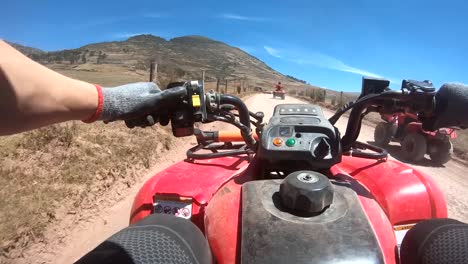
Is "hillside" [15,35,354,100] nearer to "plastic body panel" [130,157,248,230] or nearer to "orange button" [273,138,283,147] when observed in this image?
"plastic body panel" [130,157,248,230]

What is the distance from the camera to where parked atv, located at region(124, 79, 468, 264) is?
3.83 ft

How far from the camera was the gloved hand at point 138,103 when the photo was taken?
1390 millimetres

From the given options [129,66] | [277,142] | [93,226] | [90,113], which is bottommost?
[93,226]

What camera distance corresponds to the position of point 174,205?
210 centimetres

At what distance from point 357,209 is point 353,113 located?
0.91 meters

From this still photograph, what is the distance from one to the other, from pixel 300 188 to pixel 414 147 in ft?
27.7

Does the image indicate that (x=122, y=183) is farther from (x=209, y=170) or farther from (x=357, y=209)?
(x=357, y=209)

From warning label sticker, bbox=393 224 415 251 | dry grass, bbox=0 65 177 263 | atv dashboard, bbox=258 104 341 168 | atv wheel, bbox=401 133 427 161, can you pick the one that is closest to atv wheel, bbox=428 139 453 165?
atv wheel, bbox=401 133 427 161

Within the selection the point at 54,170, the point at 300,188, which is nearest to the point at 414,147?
the point at 54,170

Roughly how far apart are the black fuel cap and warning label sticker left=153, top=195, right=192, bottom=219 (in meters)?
0.88

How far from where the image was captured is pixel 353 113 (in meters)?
2.09

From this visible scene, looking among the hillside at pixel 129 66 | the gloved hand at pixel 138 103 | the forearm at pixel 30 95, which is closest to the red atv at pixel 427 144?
the gloved hand at pixel 138 103

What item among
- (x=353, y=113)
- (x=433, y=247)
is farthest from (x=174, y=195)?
(x=433, y=247)

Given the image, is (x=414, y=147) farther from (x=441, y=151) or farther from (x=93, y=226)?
(x=93, y=226)
